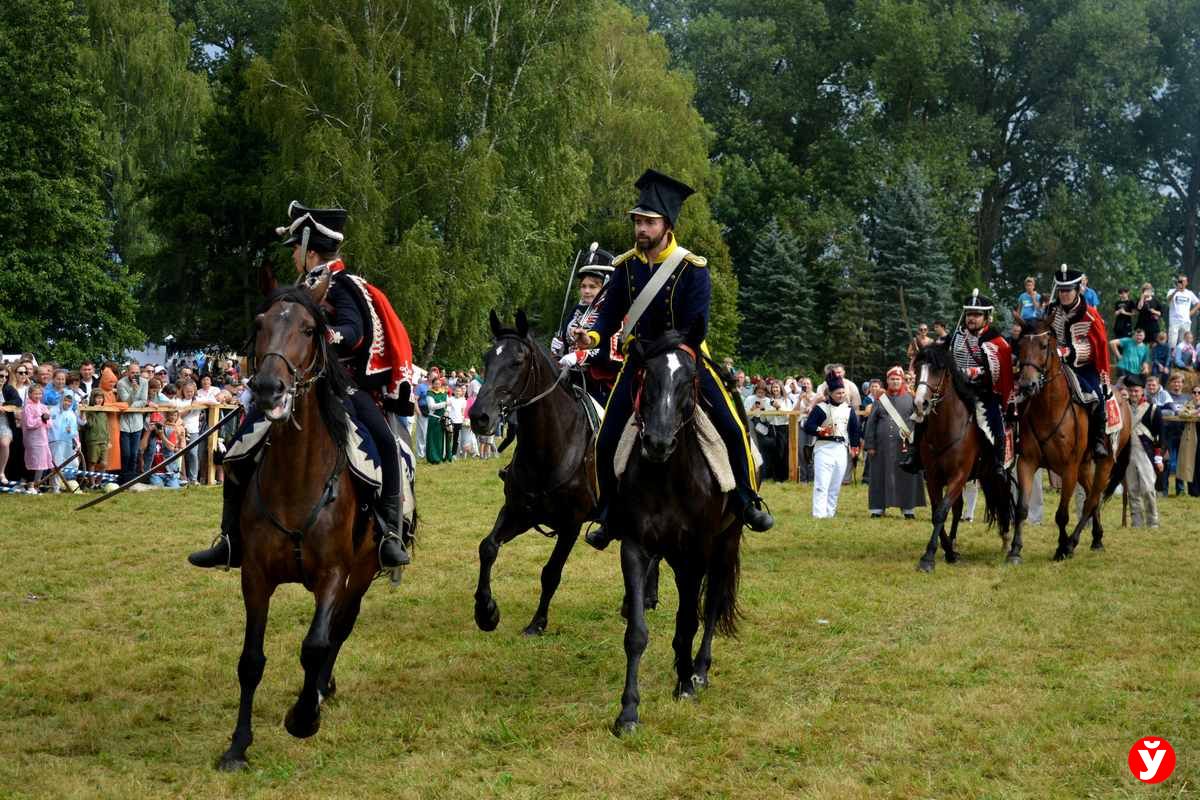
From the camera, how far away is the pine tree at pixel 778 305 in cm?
5600

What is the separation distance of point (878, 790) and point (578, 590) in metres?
6.37

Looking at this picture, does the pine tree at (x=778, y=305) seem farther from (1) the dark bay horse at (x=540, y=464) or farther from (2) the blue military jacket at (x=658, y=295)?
(2) the blue military jacket at (x=658, y=295)

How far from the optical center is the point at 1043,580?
13.5 metres

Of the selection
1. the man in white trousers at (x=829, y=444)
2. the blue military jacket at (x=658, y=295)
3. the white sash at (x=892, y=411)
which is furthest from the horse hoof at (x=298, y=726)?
the man in white trousers at (x=829, y=444)

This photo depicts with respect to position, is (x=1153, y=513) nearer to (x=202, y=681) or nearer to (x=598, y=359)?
(x=598, y=359)

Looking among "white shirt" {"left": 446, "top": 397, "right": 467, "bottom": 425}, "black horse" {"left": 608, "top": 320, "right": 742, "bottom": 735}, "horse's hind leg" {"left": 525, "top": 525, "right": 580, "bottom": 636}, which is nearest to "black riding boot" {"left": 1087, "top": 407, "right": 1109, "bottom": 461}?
"horse's hind leg" {"left": 525, "top": 525, "right": 580, "bottom": 636}

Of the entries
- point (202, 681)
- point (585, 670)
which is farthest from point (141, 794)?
point (585, 670)

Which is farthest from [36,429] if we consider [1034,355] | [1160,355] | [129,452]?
[1160,355]

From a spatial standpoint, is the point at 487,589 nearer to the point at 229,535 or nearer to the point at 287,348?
the point at 229,535

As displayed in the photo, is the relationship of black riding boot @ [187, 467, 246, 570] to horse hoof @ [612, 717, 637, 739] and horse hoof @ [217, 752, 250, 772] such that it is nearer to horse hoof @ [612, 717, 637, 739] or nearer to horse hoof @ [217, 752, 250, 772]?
horse hoof @ [217, 752, 250, 772]

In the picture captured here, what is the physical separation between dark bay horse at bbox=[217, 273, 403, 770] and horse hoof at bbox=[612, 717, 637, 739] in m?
1.67

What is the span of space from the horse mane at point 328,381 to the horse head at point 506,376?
7.54 ft

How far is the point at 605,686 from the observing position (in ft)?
29.1

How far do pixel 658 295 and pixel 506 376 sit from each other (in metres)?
1.95
